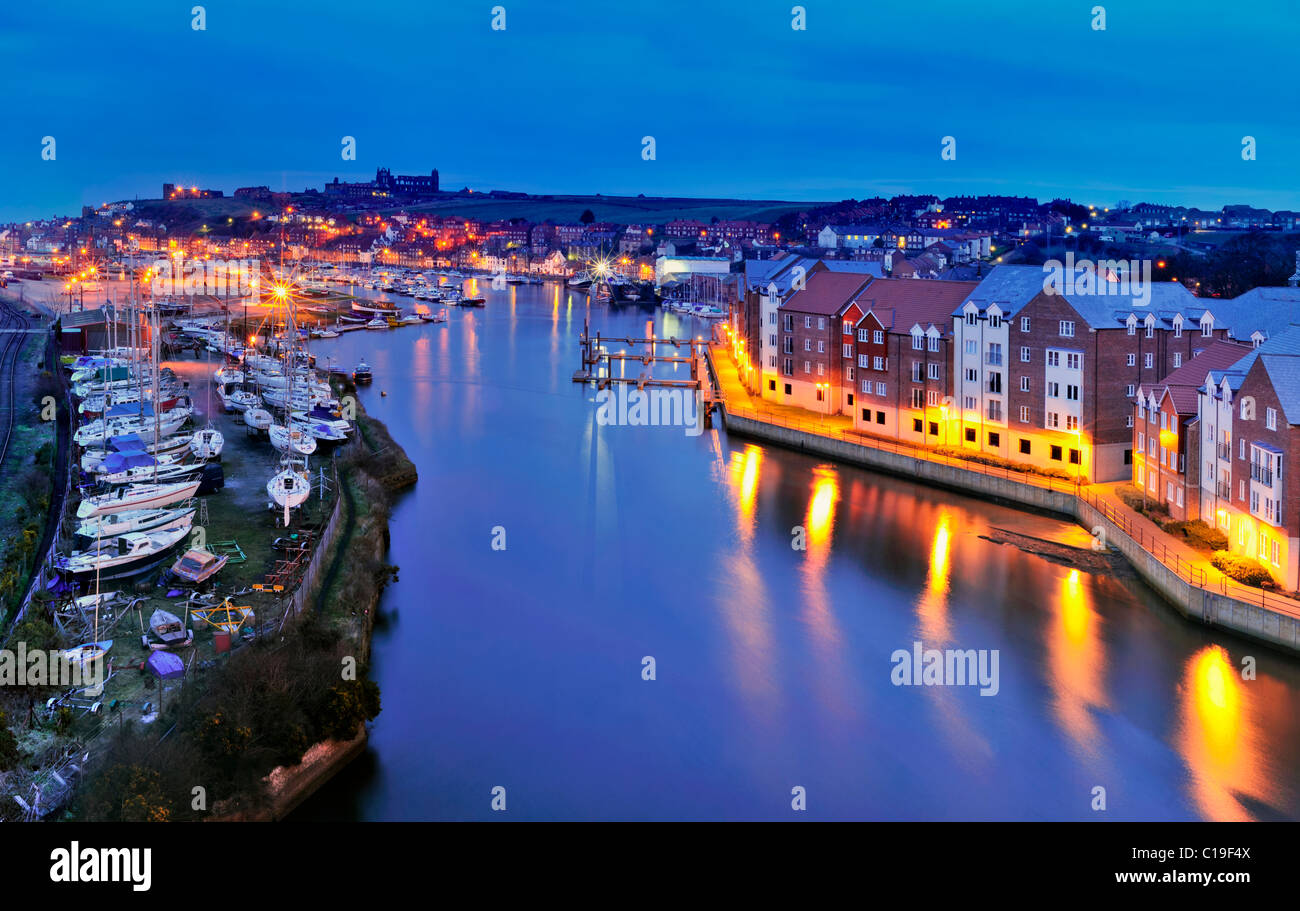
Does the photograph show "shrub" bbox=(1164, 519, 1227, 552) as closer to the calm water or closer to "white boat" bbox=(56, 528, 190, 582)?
the calm water

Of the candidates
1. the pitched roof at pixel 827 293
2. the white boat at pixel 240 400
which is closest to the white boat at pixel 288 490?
the white boat at pixel 240 400

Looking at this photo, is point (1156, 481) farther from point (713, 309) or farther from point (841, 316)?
point (713, 309)

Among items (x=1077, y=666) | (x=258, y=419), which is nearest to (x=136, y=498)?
(x=258, y=419)

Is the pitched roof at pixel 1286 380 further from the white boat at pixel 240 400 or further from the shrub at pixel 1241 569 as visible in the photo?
the white boat at pixel 240 400

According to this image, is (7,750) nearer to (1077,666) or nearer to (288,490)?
(288,490)

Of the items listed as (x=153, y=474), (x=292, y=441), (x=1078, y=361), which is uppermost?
(x=1078, y=361)

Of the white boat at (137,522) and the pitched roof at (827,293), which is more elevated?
the pitched roof at (827,293)
